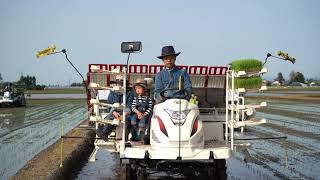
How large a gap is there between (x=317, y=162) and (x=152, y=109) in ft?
16.3

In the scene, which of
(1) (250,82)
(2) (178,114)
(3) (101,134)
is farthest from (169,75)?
(3) (101,134)

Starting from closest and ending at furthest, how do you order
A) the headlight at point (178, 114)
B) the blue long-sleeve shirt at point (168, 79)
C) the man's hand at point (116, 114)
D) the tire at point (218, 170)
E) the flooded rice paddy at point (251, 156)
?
1. the headlight at point (178, 114)
2. the tire at point (218, 170)
3. the blue long-sleeve shirt at point (168, 79)
4. the man's hand at point (116, 114)
5. the flooded rice paddy at point (251, 156)

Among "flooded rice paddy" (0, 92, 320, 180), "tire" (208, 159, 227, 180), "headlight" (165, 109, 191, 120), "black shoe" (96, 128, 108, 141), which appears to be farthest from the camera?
"flooded rice paddy" (0, 92, 320, 180)

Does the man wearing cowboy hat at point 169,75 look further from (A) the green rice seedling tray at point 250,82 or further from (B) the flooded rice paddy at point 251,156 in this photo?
(B) the flooded rice paddy at point 251,156

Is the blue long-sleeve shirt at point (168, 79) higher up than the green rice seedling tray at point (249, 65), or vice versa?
the green rice seedling tray at point (249, 65)

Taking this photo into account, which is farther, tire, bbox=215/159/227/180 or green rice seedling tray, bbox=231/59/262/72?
green rice seedling tray, bbox=231/59/262/72

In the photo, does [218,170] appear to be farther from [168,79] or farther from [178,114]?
[168,79]

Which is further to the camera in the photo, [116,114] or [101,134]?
[116,114]

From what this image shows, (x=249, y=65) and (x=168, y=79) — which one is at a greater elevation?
(x=249, y=65)

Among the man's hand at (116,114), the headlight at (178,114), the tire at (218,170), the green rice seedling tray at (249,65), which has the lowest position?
the tire at (218,170)

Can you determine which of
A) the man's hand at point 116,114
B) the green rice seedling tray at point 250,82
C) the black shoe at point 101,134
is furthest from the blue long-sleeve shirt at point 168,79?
the black shoe at point 101,134

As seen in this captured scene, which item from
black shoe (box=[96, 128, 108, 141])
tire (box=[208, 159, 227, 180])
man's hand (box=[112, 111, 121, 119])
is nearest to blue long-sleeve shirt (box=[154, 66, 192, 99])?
man's hand (box=[112, 111, 121, 119])

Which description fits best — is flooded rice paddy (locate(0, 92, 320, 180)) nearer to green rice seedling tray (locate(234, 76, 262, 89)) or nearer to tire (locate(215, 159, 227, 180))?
tire (locate(215, 159, 227, 180))

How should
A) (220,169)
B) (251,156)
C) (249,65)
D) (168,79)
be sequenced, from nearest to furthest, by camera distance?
(220,169) → (168,79) → (249,65) → (251,156)
